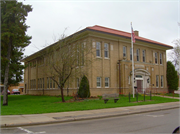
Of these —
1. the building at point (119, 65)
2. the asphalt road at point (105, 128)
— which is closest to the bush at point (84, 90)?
the building at point (119, 65)

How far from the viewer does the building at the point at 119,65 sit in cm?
2673

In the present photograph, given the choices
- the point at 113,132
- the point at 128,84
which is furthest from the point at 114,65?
the point at 113,132

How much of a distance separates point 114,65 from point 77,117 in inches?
714

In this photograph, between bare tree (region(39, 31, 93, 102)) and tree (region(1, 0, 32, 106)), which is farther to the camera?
bare tree (region(39, 31, 93, 102))

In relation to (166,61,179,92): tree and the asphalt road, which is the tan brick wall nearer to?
(166,61,179,92): tree

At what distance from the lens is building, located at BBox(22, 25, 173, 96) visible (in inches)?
1053

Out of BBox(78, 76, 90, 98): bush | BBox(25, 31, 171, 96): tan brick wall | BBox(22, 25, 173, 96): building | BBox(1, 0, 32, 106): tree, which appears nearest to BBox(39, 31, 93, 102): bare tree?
BBox(78, 76, 90, 98): bush

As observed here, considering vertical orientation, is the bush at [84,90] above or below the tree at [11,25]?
below

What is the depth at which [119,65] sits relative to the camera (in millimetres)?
28922

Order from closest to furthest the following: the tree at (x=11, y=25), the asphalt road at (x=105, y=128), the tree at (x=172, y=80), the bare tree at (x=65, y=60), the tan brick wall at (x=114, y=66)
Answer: the asphalt road at (x=105, y=128), the tree at (x=11, y=25), the bare tree at (x=65, y=60), the tan brick wall at (x=114, y=66), the tree at (x=172, y=80)

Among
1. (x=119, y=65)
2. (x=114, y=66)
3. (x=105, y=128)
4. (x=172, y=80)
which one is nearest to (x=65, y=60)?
(x=105, y=128)

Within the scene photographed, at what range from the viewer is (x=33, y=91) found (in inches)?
1768

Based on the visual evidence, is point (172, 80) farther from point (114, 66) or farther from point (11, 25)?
point (11, 25)

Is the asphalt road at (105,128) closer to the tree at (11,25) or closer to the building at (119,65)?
the tree at (11,25)
